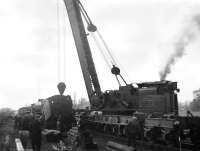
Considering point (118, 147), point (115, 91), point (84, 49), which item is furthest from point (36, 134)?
point (84, 49)

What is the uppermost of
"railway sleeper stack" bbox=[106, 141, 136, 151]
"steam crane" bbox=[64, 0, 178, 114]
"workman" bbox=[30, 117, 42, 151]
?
"steam crane" bbox=[64, 0, 178, 114]

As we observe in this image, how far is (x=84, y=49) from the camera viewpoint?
21.4 metres

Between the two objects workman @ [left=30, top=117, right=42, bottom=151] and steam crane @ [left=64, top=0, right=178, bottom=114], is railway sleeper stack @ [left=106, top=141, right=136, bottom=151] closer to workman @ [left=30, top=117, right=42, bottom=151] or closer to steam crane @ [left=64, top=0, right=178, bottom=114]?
workman @ [left=30, top=117, right=42, bottom=151]

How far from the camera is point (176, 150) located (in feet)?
40.8

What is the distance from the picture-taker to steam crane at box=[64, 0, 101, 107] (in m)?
21.2

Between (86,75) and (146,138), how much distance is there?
7414 mm

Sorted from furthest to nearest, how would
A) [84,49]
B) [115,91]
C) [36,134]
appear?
[84,49], [115,91], [36,134]

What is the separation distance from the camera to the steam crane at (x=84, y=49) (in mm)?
21188

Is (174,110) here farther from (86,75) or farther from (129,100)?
(86,75)

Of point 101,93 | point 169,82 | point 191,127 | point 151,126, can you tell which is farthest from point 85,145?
point 101,93

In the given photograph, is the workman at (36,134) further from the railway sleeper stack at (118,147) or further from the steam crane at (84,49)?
the steam crane at (84,49)

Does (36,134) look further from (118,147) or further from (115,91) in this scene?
(115,91)

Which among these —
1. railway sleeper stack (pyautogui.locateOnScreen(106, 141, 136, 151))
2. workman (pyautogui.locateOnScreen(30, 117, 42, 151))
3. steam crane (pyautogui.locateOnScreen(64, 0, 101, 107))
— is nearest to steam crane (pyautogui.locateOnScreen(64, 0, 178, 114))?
steam crane (pyautogui.locateOnScreen(64, 0, 101, 107))

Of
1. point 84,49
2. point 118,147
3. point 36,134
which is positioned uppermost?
point 84,49
